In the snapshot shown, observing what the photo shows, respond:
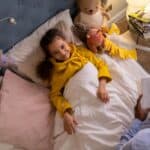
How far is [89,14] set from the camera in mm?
2146

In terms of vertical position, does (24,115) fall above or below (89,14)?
below

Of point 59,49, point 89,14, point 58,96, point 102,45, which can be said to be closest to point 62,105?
point 58,96

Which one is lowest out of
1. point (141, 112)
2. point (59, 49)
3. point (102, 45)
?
point (141, 112)

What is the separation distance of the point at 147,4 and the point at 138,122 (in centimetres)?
135

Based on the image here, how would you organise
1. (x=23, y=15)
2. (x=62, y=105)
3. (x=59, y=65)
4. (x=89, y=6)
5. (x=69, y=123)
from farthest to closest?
1. (x=89, y=6)
2. (x=23, y=15)
3. (x=59, y=65)
4. (x=62, y=105)
5. (x=69, y=123)

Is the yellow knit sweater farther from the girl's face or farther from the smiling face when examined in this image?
the smiling face

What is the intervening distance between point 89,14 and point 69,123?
887mm

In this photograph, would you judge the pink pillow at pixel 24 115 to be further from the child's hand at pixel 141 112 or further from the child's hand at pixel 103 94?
the child's hand at pixel 141 112

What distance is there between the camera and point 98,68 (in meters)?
1.78

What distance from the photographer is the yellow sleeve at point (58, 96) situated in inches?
63.3

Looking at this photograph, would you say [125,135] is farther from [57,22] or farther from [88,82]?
[57,22]

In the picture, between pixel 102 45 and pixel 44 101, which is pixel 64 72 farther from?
pixel 102 45

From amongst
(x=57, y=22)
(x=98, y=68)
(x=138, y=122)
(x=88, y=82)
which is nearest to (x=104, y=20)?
(x=57, y=22)

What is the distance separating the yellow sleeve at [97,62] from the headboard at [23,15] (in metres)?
0.30
